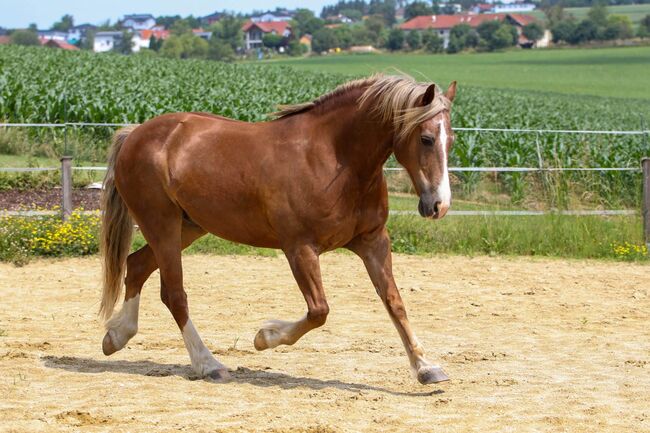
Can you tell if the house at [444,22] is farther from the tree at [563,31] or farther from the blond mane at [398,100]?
the blond mane at [398,100]

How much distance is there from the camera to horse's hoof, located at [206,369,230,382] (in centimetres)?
639

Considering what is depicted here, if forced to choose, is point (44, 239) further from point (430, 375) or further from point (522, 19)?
point (522, 19)

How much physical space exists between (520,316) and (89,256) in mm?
5444

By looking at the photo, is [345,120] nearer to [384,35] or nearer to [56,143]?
[56,143]

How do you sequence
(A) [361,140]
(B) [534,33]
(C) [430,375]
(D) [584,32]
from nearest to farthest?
(C) [430,375]
(A) [361,140]
(D) [584,32]
(B) [534,33]

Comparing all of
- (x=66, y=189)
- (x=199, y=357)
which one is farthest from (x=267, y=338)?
(x=66, y=189)

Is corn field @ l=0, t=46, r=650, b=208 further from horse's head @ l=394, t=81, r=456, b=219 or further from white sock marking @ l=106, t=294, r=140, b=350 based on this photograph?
horse's head @ l=394, t=81, r=456, b=219

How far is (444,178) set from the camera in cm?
561

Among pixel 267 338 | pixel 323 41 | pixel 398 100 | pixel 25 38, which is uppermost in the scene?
pixel 398 100

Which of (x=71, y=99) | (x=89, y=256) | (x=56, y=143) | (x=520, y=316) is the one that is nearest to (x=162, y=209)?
(x=520, y=316)

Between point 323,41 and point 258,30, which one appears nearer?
point 323,41

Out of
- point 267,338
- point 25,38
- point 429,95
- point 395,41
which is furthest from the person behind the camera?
point 395,41

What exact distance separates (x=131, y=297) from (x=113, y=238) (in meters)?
0.50

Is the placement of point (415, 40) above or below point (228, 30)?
below
